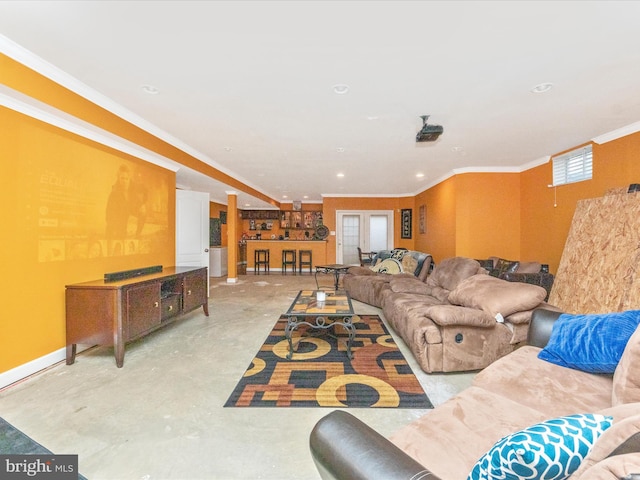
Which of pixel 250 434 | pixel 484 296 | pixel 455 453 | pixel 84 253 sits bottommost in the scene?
pixel 250 434

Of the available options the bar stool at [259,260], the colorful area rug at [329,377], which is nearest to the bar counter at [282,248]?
the bar stool at [259,260]

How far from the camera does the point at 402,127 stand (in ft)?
11.6

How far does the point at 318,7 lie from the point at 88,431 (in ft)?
9.50

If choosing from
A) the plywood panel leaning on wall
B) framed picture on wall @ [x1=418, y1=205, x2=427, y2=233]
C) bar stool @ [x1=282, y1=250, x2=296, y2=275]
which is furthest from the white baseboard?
framed picture on wall @ [x1=418, y1=205, x2=427, y2=233]

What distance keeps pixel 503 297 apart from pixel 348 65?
2.39 meters

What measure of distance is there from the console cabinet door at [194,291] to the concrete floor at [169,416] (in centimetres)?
71

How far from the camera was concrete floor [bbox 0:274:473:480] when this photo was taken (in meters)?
1.60

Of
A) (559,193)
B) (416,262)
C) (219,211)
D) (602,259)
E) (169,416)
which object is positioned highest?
(219,211)

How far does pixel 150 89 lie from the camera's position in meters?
2.61

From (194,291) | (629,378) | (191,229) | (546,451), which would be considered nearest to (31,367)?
(194,291)

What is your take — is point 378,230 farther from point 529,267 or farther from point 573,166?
point 573,166

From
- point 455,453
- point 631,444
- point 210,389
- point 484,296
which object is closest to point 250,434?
point 210,389

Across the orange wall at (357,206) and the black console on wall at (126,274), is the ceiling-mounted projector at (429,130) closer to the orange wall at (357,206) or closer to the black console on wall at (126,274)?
the black console on wall at (126,274)

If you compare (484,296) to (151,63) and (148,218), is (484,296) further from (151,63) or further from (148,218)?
(148,218)
